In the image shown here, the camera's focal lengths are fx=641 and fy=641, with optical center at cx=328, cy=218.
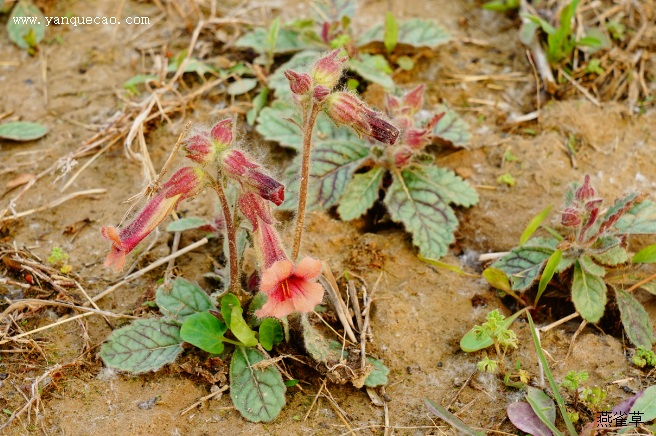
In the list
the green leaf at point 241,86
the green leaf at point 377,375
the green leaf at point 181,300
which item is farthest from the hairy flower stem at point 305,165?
the green leaf at point 241,86

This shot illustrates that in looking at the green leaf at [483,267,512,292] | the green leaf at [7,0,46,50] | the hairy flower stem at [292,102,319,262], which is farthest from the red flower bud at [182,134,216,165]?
the green leaf at [7,0,46,50]

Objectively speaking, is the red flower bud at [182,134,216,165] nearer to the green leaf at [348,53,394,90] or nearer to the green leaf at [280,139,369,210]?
the green leaf at [280,139,369,210]

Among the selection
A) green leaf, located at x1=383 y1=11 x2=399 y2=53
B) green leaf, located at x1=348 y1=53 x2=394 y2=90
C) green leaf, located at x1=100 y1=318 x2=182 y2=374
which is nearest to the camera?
green leaf, located at x1=100 y1=318 x2=182 y2=374

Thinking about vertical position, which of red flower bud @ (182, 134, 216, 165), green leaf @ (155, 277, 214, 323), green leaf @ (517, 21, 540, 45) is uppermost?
red flower bud @ (182, 134, 216, 165)

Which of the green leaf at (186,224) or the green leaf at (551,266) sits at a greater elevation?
the green leaf at (186,224)

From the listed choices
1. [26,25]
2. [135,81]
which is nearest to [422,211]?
[135,81]

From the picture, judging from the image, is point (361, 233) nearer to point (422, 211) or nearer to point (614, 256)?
point (422, 211)

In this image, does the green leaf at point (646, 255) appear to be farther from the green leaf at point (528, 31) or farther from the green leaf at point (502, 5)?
the green leaf at point (502, 5)
